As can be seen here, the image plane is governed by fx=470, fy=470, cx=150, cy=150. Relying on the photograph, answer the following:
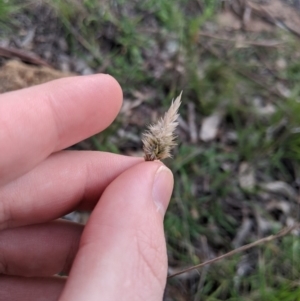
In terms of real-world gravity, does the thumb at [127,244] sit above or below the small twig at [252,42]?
above

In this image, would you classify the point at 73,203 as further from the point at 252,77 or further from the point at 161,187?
the point at 252,77

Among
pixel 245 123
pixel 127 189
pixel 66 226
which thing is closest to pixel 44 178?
pixel 66 226

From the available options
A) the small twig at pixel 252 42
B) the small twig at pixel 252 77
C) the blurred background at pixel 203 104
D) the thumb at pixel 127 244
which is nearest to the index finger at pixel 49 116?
the thumb at pixel 127 244

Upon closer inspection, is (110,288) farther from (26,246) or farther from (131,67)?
(131,67)

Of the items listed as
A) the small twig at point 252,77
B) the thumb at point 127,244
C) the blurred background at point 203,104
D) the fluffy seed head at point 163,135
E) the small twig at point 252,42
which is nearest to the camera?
the thumb at point 127,244

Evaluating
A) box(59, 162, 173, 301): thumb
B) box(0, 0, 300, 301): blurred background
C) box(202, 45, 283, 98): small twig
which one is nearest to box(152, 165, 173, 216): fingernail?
box(59, 162, 173, 301): thumb

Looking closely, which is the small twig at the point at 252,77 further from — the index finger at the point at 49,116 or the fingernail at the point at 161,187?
the fingernail at the point at 161,187

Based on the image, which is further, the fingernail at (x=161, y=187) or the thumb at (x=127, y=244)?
the fingernail at (x=161, y=187)

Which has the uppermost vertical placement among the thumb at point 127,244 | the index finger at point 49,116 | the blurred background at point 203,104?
the index finger at point 49,116
